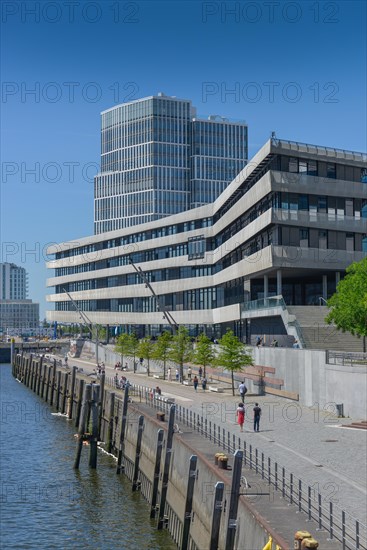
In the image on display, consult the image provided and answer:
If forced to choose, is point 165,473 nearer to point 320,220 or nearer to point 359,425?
point 359,425

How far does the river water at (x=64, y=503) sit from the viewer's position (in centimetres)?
3334

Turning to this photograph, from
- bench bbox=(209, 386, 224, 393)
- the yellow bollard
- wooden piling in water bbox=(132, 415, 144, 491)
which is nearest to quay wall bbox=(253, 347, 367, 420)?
bench bbox=(209, 386, 224, 393)

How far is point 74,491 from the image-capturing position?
139 ft

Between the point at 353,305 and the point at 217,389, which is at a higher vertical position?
the point at 353,305

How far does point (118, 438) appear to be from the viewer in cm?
5169

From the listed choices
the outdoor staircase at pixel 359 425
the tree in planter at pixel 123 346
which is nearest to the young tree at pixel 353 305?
the outdoor staircase at pixel 359 425

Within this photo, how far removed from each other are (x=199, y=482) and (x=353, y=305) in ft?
103

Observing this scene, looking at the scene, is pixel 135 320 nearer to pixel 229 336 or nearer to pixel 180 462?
pixel 229 336

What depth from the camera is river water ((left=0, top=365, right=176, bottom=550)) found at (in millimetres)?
33344

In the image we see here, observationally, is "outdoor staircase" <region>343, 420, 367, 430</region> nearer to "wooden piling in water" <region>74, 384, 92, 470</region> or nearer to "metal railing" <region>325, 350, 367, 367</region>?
"metal railing" <region>325, 350, 367, 367</region>

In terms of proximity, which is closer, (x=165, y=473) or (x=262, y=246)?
(x=165, y=473)

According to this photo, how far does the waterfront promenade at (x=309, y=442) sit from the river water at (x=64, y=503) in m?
6.50

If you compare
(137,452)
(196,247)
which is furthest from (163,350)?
(137,452)

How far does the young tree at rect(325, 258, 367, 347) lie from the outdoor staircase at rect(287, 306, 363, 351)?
209 cm
